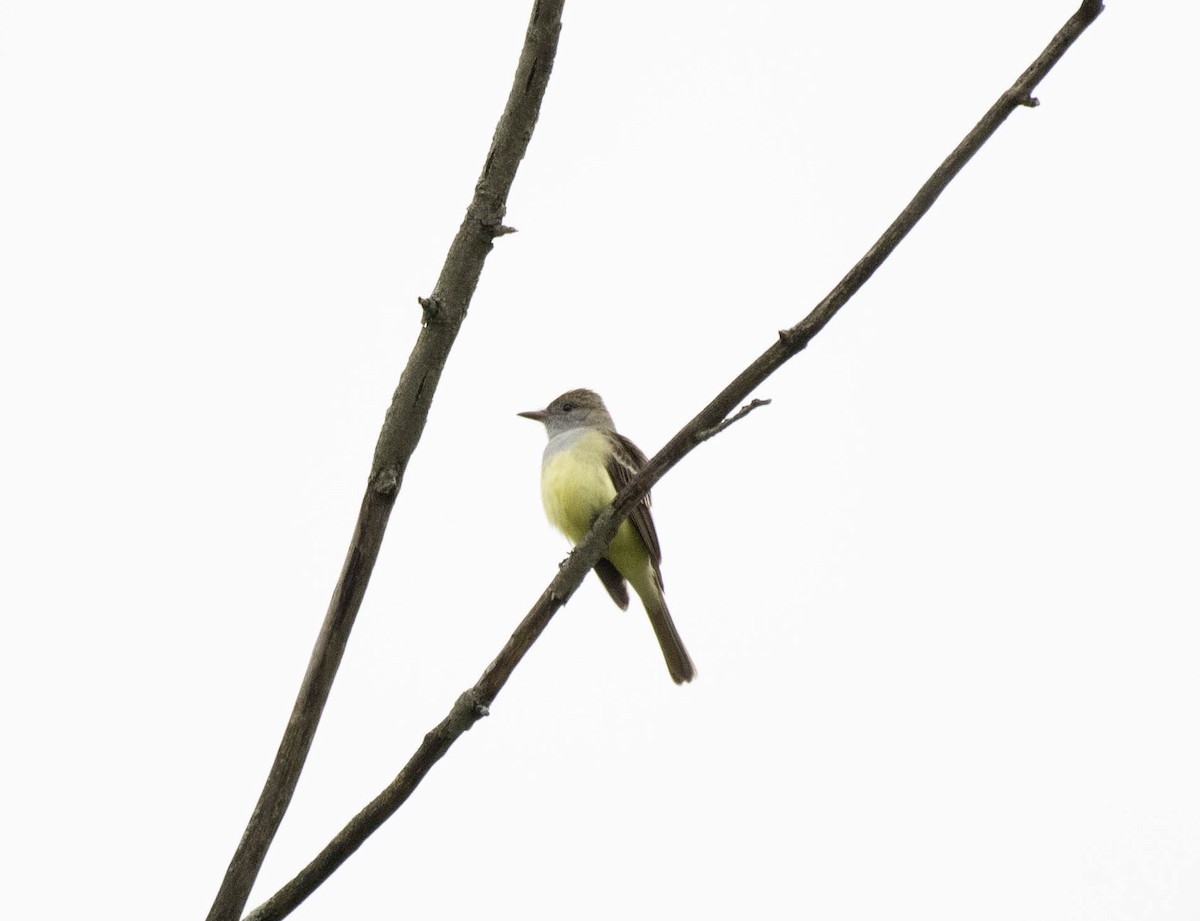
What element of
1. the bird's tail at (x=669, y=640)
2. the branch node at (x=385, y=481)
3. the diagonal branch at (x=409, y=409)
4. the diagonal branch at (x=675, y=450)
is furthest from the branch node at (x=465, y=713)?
the bird's tail at (x=669, y=640)

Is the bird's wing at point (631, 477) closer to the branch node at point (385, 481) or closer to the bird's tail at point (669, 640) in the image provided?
the bird's tail at point (669, 640)

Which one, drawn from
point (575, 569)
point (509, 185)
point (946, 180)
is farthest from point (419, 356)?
point (946, 180)

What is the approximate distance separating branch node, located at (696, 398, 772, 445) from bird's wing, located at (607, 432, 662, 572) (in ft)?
11.4

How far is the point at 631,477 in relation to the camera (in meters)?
7.07

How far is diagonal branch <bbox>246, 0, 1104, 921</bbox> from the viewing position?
2951 mm

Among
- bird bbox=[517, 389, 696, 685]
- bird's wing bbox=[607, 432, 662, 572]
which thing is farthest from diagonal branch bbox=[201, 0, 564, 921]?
Result: bird bbox=[517, 389, 696, 685]

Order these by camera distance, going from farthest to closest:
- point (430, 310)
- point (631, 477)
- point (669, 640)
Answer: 1. point (669, 640)
2. point (631, 477)
3. point (430, 310)

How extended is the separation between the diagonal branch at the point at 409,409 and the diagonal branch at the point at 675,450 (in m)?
0.17

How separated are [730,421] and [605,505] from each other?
3.76 m

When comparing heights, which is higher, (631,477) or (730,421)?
(631,477)

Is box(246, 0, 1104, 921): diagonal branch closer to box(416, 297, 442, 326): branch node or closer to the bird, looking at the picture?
Result: box(416, 297, 442, 326): branch node

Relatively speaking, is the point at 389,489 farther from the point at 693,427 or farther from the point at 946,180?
the point at 946,180

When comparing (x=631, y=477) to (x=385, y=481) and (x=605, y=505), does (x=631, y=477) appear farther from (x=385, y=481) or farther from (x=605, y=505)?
(x=385, y=481)

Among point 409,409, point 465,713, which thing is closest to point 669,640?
point 465,713
